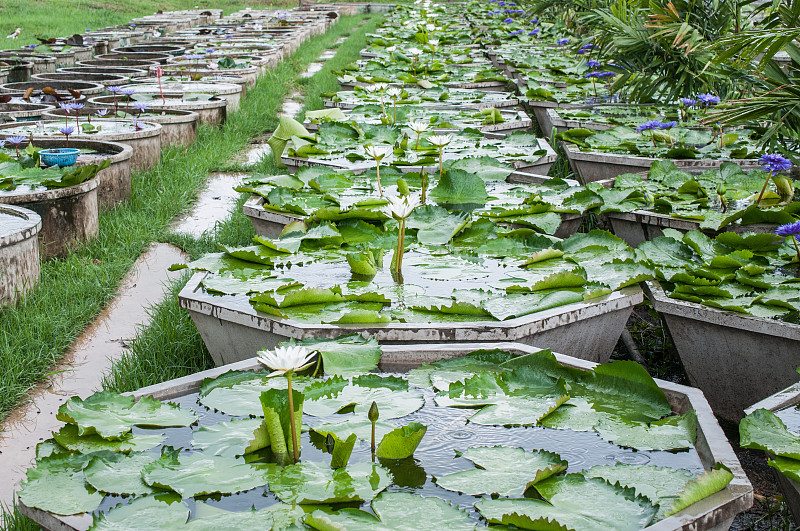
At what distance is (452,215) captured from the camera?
3.16 metres

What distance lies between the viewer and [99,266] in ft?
12.3

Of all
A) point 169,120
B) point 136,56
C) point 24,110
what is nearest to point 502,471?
point 169,120

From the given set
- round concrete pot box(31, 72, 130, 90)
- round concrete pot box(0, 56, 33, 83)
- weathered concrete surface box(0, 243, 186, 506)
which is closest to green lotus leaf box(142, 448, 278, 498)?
weathered concrete surface box(0, 243, 186, 506)

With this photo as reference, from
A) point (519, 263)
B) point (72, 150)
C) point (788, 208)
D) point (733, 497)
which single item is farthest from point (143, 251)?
point (733, 497)

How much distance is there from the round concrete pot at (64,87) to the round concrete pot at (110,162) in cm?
186

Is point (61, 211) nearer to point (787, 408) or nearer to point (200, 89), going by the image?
point (787, 408)

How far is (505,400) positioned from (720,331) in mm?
845

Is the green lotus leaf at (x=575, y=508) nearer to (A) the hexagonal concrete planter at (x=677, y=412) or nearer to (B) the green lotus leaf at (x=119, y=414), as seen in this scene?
(A) the hexagonal concrete planter at (x=677, y=412)

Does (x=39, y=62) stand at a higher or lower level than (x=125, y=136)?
higher

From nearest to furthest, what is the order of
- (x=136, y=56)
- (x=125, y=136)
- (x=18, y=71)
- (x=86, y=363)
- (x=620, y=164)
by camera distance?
(x=86, y=363) < (x=620, y=164) < (x=125, y=136) < (x=18, y=71) < (x=136, y=56)

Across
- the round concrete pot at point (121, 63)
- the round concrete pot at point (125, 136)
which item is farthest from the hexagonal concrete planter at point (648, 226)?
the round concrete pot at point (121, 63)

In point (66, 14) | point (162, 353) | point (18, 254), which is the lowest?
point (162, 353)

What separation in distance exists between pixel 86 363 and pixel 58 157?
1645mm

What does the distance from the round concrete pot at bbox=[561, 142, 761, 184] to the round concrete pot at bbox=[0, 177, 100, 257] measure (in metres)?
2.51
